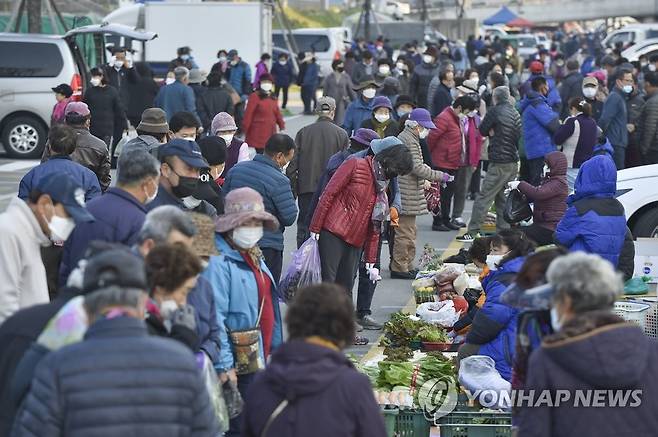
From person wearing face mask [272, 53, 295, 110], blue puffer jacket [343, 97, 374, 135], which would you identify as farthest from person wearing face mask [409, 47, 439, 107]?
person wearing face mask [272, 53, 295, 110]

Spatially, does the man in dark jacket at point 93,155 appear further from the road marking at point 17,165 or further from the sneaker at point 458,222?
the road marking at point 17,165

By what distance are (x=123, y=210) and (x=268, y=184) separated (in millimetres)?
3054

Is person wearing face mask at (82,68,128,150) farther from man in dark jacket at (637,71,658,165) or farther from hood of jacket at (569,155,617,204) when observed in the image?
hood of jacket at (569,155,617,204)

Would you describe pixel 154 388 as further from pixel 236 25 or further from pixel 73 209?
pixel 236 25

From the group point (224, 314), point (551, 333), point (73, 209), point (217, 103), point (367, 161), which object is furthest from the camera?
point (217, 103)

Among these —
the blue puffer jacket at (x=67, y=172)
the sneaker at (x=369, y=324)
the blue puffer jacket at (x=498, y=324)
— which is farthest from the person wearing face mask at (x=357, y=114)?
the blue puffer jacket at (x=498, y=324)

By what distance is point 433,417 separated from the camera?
866 centimetres

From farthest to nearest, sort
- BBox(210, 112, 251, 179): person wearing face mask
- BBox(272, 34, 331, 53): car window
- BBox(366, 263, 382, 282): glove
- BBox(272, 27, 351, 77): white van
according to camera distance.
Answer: BBox(272, 34, 331, 53): car window < BBox(272, 27, 351, 77): white van < BBox(210, 112, 251, 179): person wearing face mask < BBox(366, 263, 382, 282): glove

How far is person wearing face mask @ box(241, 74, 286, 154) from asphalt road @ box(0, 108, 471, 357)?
2.30 meters

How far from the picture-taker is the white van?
45094 mm

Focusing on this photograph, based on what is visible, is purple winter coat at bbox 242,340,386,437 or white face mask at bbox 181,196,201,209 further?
white face mask at bbox 181,196,201,209

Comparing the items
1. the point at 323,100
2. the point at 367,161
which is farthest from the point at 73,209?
the point at 323,100

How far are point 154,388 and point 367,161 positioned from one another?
6486mm

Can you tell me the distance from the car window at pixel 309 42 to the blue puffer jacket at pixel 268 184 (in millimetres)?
34145
